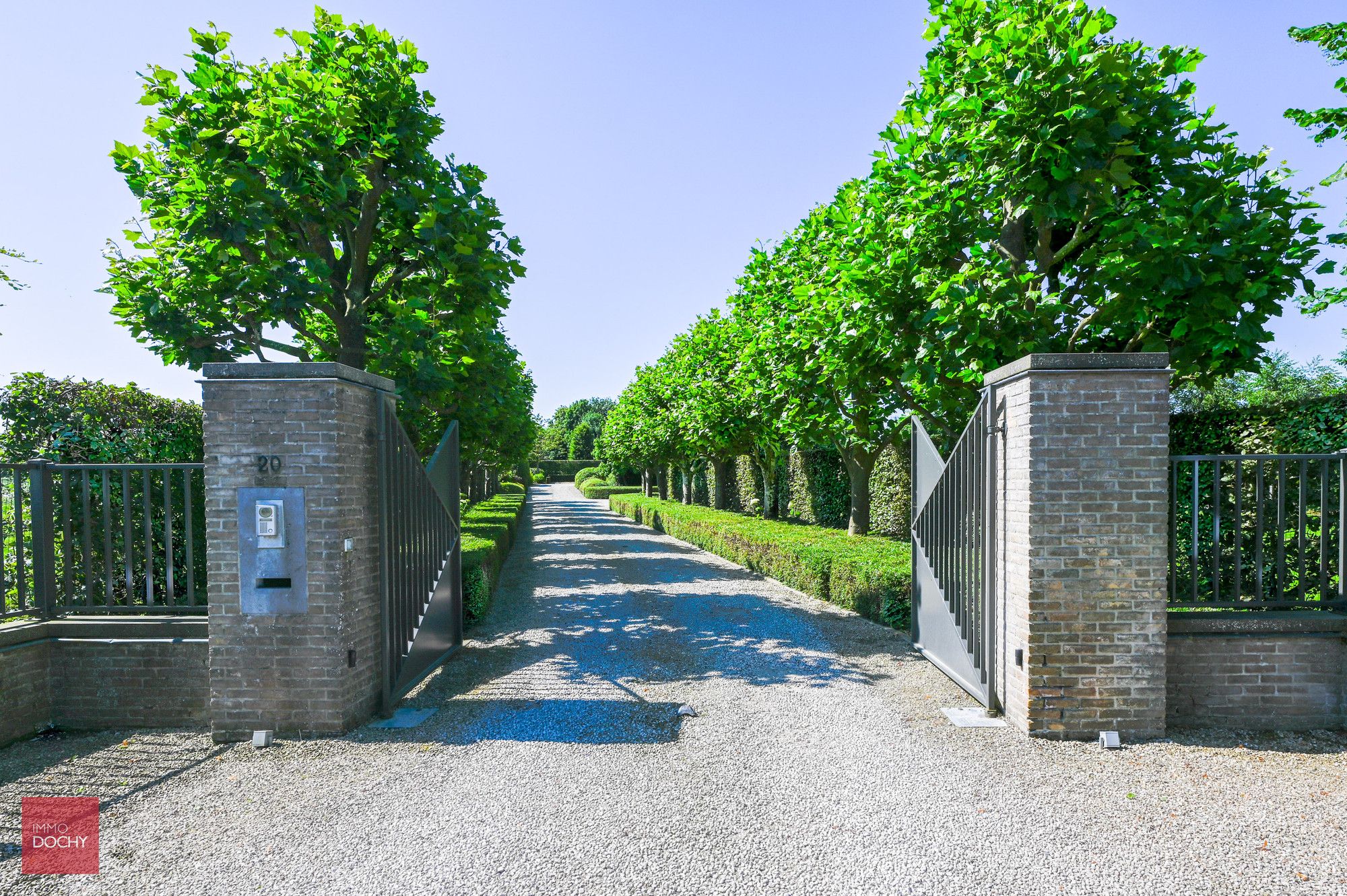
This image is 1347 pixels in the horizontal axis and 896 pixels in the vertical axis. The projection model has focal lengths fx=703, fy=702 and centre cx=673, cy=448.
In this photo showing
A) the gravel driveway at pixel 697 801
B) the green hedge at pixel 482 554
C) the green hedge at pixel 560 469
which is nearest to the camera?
the gravel driveway at pixel 697 801

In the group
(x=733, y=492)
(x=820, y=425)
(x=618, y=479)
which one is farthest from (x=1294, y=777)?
(x=618, y=479)

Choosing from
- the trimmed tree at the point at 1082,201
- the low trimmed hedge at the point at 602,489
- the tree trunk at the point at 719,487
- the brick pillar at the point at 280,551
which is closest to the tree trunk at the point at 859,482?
the trimmed tree at the point at 1082,201

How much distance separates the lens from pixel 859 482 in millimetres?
13430

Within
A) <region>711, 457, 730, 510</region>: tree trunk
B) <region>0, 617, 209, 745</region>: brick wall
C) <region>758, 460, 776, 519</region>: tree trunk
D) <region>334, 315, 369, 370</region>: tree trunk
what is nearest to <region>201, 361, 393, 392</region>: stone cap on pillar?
<region>0, 617, 209, 745</region>: brick wall

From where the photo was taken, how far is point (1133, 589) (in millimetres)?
4855

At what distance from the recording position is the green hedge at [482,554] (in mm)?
8797

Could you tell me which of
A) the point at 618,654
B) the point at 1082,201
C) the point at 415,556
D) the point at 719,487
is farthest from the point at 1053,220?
the point at 719,487

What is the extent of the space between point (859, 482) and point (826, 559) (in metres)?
3.72

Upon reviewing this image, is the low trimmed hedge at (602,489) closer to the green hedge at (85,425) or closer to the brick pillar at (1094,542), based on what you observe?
the green hedge at (85,425)

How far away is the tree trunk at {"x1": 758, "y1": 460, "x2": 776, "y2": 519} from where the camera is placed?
21.8m

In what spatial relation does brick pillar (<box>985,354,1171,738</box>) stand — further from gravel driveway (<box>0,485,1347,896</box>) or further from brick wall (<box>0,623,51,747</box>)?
brick wall (<box>0,623,51,747</box>)

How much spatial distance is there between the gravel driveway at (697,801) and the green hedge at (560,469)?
279 ft

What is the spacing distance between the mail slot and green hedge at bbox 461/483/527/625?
12.3 feet

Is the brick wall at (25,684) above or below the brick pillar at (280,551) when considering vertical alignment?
below
